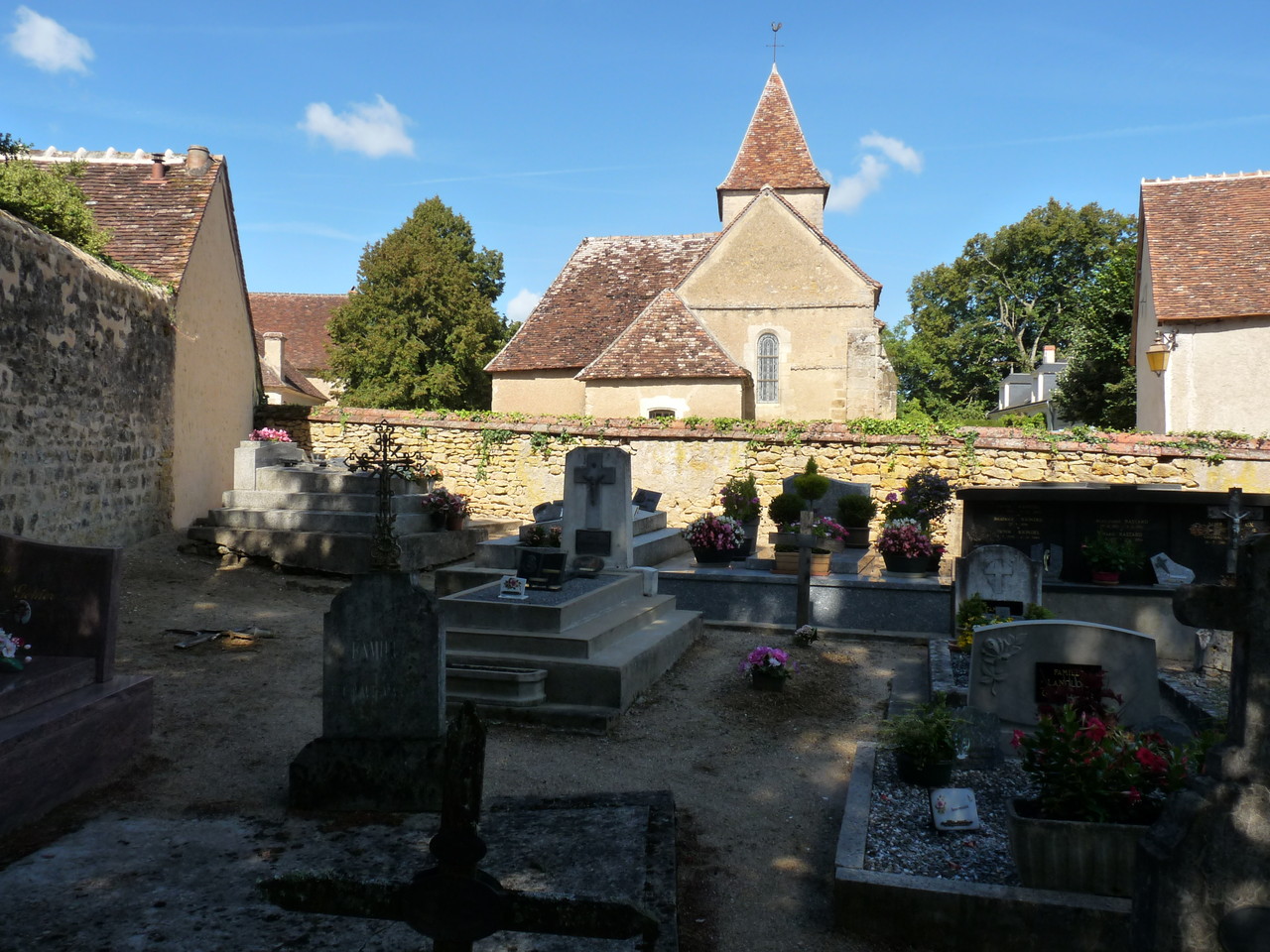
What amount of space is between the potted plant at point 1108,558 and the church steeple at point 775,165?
66.3 feet

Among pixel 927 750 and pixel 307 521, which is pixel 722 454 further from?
pixel 927 750

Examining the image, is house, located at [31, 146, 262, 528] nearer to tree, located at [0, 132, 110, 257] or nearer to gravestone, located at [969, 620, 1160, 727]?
tree, located at [0, 132, 110, 257]

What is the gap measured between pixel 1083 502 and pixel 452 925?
9382mm

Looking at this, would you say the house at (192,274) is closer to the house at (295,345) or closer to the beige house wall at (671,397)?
Result: the beige house wall at (671,397)

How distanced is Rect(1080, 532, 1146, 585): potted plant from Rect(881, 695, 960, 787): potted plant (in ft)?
15.5

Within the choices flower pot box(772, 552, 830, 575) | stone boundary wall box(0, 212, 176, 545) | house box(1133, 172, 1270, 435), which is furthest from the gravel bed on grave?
house box(1133, 172, 1270, 435)

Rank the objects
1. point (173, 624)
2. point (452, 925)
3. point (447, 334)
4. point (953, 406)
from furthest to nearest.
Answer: point (953, 406) < point (447, 334) < point (173, 624) < point (452, 925)

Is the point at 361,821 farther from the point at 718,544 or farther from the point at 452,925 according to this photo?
the point at 718,544

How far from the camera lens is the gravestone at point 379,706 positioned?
5.18 metres

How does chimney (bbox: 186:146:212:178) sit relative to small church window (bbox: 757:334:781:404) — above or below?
above

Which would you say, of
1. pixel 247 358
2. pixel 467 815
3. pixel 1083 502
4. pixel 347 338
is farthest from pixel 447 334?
pixel 467 815

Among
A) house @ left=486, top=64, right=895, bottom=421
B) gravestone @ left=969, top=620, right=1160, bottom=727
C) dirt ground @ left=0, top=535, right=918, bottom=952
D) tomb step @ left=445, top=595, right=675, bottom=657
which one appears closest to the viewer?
dirt ground @ left=0, top=535, right=918, bottom=952

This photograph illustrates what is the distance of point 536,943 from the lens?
3.67 m

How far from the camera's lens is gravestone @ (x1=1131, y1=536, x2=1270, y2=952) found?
8.49ft
